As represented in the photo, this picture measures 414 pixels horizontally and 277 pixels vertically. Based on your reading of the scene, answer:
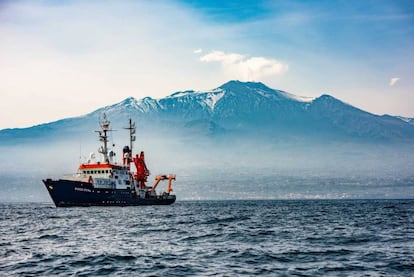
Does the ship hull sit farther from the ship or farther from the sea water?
the sea water

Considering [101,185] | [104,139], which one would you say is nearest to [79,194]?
[101,185]

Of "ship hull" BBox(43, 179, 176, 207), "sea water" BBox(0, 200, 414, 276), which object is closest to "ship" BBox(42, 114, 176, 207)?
"ship hull" BBox(43, 179, 176, 207)

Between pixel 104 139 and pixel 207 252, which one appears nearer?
pixel 207 252

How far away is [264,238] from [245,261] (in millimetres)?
12843

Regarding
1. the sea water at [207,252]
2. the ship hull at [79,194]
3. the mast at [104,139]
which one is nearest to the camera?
the sea water at [207,252]

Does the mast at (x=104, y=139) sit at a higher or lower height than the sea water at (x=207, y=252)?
higher

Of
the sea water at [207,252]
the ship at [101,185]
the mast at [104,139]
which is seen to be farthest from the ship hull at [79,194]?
the sea water at [207,252]

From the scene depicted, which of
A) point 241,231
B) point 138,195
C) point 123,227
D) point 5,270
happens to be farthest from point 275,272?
point 138,195

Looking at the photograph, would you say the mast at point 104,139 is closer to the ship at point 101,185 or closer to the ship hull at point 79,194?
the ship at point 101,185

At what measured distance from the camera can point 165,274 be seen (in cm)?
2983

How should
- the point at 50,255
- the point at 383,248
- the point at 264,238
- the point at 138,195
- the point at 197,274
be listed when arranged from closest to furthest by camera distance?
the point at 197,274 → the point at 50,255 → the point at 383,248 → the point at 264,238 → the point at 138,195

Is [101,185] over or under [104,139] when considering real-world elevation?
under

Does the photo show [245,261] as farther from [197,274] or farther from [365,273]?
[365,273]

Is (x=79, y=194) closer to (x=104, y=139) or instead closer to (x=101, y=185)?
(x=101, y=185)
